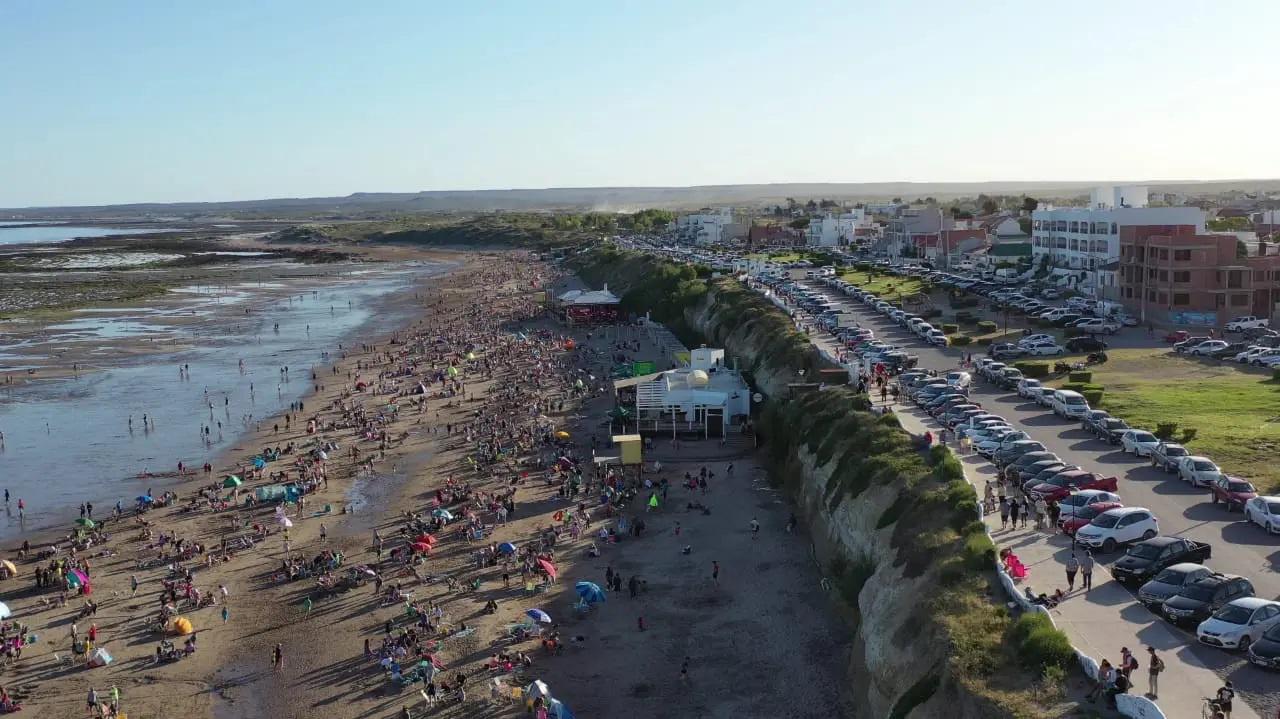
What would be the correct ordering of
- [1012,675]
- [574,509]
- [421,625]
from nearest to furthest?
[1012,675], [421,625], [574,509]

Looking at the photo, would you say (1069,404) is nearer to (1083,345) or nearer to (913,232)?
(1083,345)

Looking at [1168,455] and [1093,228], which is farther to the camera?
[1093,228]

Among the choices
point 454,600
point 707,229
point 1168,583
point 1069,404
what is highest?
point 707,229

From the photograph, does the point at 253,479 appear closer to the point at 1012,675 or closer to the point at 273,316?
the point at 1012,675

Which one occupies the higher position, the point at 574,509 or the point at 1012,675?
the point at 1012,675

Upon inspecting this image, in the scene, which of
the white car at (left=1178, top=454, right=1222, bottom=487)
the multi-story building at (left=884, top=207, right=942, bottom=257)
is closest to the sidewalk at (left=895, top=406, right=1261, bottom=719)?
the white car at (left=1178, top=454, right=1222, bottom=487)

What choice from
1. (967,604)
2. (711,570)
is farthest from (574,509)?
(967,604)

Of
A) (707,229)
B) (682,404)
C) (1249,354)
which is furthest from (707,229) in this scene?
(682,404)
